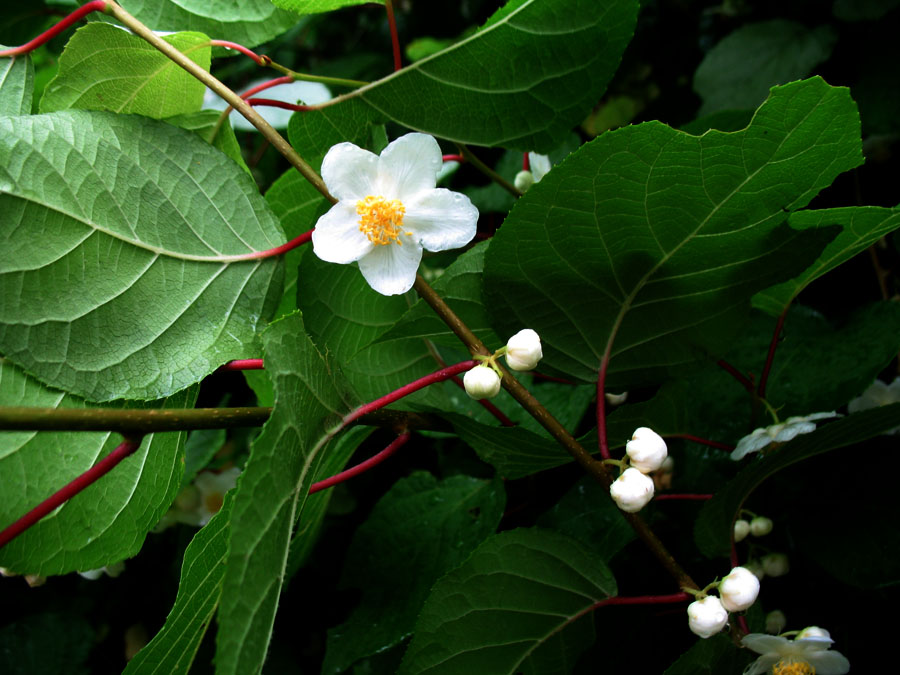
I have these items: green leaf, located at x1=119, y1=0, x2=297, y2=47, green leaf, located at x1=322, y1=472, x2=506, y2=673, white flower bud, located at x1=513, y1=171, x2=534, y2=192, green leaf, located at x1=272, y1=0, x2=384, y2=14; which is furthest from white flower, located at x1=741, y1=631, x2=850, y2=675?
green leaf, located at x1=119, y1=0, x2=297, y2=47

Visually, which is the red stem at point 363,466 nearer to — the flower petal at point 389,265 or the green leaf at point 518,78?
the flower petal at point 389,265

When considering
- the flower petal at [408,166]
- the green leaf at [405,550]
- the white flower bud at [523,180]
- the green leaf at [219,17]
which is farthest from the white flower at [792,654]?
the green leaf at [219,17]

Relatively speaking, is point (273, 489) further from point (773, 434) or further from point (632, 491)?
point (773, 434)

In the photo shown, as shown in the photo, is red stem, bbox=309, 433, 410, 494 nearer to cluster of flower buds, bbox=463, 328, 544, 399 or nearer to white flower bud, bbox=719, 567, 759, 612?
cluster of flower buds, bbox=463, 328, 544, 399

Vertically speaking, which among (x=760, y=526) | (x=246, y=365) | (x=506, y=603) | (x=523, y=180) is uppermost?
(x=523, y=180)

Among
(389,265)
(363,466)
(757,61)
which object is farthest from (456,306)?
(757,61)

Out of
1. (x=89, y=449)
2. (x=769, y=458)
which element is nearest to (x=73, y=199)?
(x=89, y=449)
